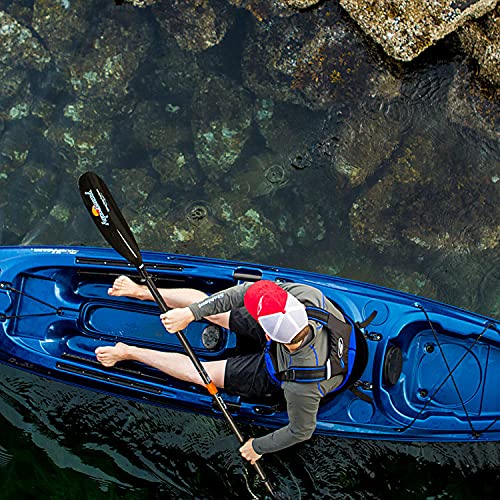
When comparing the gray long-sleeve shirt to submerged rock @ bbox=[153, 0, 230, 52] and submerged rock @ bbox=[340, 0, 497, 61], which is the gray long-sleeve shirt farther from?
submerged rock @ bbox=[153, 0, 230, 52]

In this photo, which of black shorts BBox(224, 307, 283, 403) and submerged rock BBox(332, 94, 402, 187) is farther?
submerged rock BBox(332, 94, 402, 187)

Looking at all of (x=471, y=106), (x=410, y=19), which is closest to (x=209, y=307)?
(x=410, y=19)

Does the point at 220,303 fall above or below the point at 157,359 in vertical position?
above

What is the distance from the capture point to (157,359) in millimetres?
4195

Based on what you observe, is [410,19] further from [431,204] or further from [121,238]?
[121,238]

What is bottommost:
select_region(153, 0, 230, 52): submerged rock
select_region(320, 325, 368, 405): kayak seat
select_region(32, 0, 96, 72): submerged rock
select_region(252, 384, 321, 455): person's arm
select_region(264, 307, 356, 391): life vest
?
select_region(320, 325, 368, 405): kayak seat

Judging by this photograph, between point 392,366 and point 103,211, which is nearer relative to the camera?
point 392,366

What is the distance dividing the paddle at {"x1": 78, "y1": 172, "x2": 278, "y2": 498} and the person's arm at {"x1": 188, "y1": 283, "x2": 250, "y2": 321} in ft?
1.30

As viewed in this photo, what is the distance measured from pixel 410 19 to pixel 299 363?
324 cm

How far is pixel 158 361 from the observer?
4195 millimetres

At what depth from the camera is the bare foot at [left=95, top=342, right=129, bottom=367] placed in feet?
13.9

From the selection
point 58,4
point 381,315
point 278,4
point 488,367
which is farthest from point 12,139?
point 488,367

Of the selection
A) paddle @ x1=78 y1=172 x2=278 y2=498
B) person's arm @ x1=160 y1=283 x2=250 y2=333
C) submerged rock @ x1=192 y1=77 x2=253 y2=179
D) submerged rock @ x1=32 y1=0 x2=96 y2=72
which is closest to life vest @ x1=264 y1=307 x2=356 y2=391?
person's arm @ x1=160 y1=283 x2=250 y2=333

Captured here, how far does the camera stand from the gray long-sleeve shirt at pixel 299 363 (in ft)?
10.0
